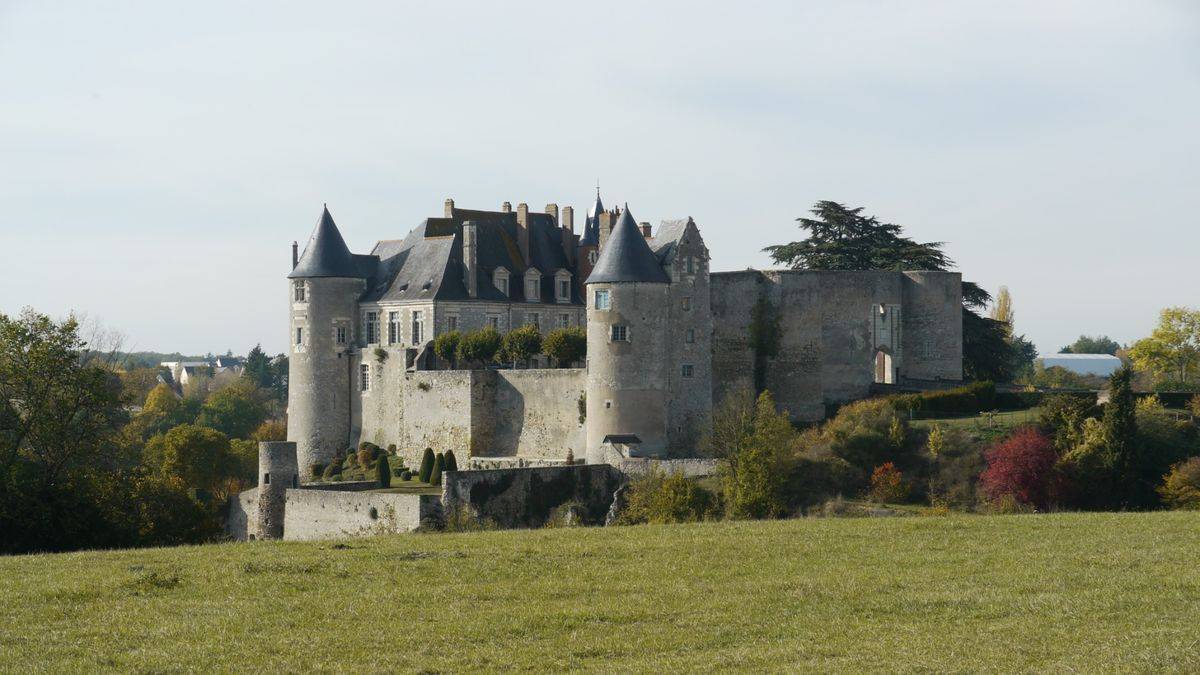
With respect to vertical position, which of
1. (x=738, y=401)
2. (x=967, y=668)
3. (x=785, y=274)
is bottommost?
(x=967, y=668)

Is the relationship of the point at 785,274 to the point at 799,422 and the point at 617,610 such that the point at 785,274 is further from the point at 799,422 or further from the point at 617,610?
the point at 617,610

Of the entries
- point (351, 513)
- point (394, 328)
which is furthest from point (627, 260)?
point (394, 328)

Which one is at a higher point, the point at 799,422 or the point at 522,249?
the point at 522,249

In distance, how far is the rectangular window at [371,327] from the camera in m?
55.1

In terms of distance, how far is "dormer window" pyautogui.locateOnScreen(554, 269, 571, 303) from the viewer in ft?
187

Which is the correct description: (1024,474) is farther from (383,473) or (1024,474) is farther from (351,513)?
(383,473)

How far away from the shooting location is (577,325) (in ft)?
187

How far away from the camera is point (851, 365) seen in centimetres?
4653

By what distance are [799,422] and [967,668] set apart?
30.9m

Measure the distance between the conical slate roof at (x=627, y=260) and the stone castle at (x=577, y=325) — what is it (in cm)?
5

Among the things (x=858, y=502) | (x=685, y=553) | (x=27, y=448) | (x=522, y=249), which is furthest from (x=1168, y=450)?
(x=27, y=448)

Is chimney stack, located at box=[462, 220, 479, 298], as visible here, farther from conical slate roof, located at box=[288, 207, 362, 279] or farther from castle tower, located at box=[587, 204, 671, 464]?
castle tower, located at box=[587, 204, 671, 464]

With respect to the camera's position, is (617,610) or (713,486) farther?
(713,486)

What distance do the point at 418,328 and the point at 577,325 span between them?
6357mm
